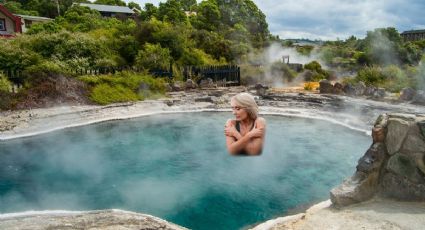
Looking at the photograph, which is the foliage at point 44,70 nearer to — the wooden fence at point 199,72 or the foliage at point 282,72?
the wooden fence at point 199,72

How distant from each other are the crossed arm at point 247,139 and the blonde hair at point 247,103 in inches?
2.1

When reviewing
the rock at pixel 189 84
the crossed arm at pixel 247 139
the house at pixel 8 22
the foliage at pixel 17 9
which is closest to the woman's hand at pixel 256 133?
the crossed arm at pixel 247 139

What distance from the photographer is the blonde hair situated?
1.72 metres

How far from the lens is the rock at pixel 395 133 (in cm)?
909

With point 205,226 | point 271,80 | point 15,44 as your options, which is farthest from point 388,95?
point 15,44

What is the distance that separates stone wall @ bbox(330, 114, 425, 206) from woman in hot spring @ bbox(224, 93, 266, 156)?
830cm

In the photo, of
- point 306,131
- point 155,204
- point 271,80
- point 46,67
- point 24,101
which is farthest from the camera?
point 271,80

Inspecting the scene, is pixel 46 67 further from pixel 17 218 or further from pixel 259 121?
pixel 259 121

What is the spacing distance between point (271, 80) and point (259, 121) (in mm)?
32941

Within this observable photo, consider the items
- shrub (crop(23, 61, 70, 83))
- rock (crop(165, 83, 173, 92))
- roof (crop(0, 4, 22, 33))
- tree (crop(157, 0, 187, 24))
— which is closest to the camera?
shrub (crop(23, 61, 70, 83))

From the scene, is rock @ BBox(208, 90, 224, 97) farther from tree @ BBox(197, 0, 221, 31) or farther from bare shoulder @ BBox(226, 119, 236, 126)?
tree @ BBox(197, 0, 221, 31)

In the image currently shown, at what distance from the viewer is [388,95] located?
2512cm

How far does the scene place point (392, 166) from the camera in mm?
9320

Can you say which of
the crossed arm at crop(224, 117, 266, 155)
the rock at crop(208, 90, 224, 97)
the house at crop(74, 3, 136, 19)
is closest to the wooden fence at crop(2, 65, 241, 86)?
the rock at crop(208, 90, 224, 97)
